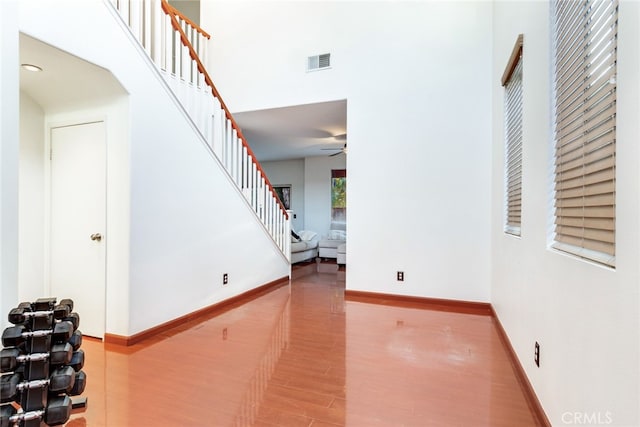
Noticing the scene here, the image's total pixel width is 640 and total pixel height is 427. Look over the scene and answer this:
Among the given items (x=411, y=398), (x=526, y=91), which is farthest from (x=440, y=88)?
(x=411, y=398)

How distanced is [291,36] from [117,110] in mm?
2709

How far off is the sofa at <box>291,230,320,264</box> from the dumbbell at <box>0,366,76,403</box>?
4.88m

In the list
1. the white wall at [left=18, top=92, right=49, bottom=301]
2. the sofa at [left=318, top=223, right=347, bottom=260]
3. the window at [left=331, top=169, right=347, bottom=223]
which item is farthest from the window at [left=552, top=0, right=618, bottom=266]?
the window at [left=331, top=169, right=347, bottom=223]

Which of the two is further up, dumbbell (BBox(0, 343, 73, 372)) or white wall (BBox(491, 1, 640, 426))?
white wall (BBox(491, 1, 640, 426))

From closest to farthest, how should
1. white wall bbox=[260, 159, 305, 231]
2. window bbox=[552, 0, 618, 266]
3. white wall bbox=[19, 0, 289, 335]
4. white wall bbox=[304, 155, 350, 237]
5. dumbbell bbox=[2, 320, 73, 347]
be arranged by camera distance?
window bbox=[552, 0, 618, 266]
dumbbell bbox=[2, 320, 73, 347]
white wall bbox=[19, 0, 289, 335]
white wall bbox=[304, 155, 350, 237]
white wall bbox=[260, 159, 305, 231]

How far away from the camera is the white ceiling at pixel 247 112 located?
2283 mm

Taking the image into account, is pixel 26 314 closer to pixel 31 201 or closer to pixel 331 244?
pixel 31 201

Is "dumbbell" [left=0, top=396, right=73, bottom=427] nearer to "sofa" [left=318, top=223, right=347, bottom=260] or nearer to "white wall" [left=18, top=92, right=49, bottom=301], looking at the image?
"white wall" [left=18, top=92, right=49, bottom=301]

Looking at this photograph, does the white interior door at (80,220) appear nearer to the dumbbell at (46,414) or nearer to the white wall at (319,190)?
the dumbbell at (46,414)

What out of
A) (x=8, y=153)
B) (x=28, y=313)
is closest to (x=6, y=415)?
(x=28, y=313)

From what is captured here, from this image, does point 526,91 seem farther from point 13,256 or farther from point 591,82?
point 13,256

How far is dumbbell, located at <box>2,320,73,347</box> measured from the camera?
147cm

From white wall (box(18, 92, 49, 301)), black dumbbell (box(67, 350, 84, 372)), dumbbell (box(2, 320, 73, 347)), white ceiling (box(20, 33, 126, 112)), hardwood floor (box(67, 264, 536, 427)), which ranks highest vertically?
white ceiling (box(20, 33, 126, 112))

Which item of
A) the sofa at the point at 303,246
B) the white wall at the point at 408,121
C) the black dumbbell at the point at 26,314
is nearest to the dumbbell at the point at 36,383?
the black dumbbell at the point at 26,314
